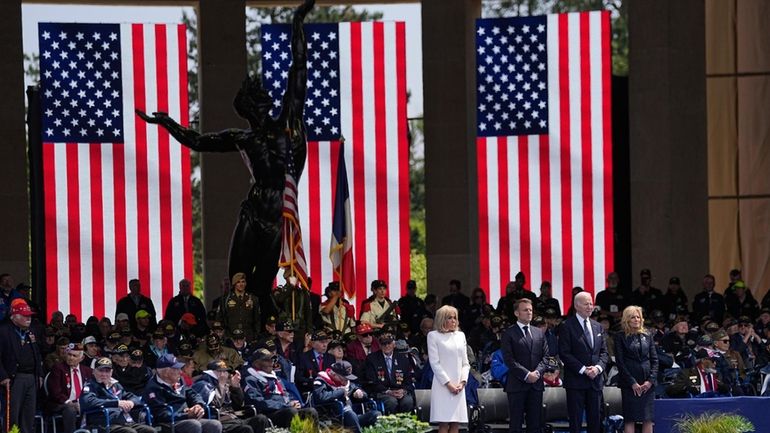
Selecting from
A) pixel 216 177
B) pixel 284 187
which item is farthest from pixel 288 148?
pixel 216 177

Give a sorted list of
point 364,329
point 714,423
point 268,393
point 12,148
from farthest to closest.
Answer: point 12,148, point 364,329, point 268,393, point 714,423

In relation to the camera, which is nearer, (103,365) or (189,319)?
(103,365)

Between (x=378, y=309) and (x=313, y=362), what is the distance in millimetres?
4265

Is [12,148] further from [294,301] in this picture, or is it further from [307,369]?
[307,369]

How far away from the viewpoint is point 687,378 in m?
23.5

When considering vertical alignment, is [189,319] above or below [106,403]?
above

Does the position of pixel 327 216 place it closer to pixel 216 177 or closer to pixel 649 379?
pixel 216 177

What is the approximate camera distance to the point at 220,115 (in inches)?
1267

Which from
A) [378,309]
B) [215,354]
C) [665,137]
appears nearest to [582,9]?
[665,137]

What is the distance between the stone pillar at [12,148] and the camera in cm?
3109

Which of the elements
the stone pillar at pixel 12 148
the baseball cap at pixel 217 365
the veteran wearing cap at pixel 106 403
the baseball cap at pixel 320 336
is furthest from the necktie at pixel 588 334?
the stone pillar at pixel 12 148

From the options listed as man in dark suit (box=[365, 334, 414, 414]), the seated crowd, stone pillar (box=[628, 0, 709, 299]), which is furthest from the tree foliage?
man in dark suit (box=[365, 334, 414, 414])

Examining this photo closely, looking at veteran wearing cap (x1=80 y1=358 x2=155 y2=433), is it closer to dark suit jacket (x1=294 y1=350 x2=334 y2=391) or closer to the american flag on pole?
dark suit jacket (x1=294 y1=350 x2=334 y2=391)

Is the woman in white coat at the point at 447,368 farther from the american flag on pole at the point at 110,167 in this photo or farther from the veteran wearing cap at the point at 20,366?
the american flag on pole at the point at 110,167
